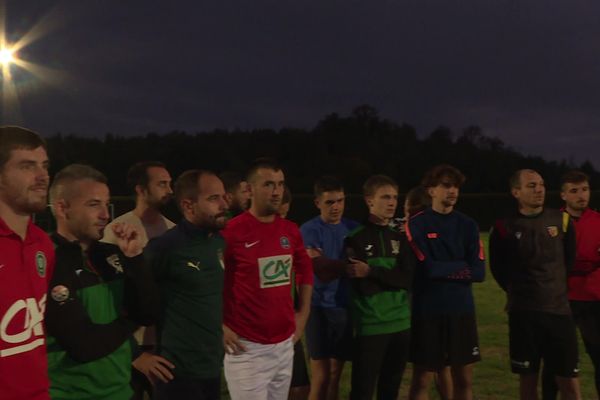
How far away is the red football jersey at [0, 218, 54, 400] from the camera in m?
2.41

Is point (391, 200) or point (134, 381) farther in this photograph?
point (391, 200)

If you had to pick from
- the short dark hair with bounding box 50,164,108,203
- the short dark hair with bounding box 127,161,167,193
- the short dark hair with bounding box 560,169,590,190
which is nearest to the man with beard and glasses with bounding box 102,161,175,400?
the short dark hair with bounding box 127,161,167,193

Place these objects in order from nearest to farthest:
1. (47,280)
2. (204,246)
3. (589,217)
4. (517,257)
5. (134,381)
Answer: (47,280) → (204,246) → (134,381) → (517,257) → (589,217)

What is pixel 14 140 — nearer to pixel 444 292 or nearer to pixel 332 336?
pixel 332 336

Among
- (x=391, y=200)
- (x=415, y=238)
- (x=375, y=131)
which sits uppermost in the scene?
(x=375, y=131)

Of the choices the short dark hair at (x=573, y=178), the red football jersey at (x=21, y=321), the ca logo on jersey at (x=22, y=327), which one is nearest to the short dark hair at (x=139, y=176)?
the red football jersey at (x=21, y=321)

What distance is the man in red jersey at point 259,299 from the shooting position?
13.2 ft

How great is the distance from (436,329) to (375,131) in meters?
70.3

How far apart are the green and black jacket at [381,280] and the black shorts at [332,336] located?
46 cm

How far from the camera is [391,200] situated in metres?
4.81

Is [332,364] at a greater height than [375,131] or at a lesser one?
lesser

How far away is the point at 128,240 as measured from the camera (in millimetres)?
2996

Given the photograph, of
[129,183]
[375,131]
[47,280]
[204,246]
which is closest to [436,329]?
[204,246]

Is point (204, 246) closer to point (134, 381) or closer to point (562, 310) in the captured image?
point (134, 381)
